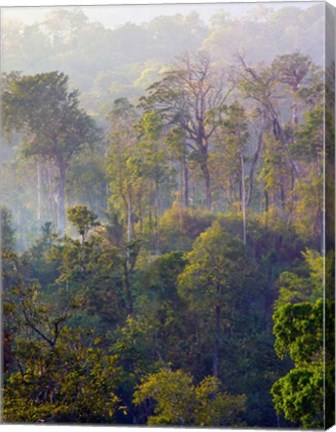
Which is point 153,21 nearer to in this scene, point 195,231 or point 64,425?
point 195,231

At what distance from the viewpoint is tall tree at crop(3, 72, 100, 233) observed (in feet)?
54.3

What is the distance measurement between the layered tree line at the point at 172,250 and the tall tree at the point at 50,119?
14mm

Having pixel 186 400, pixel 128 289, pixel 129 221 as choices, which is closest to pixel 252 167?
pixel 129 221

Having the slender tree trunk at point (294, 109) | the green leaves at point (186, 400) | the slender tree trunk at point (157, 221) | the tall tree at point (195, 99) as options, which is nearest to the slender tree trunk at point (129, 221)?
the slender tree trunk at point (157, 221)

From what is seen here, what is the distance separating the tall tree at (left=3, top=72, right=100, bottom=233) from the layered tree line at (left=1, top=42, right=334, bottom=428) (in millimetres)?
14

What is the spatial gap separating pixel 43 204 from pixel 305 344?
116 inches

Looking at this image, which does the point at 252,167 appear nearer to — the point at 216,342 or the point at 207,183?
the point at 207,183

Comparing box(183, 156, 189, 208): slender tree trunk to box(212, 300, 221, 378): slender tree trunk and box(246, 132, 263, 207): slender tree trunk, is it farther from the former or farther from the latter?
box(212, 300, 221, 378): slender tree trunk

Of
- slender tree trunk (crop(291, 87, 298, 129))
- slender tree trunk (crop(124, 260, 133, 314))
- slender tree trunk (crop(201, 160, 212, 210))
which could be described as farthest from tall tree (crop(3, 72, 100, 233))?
slender tree trunk (crop(291, 87, 298, 129))

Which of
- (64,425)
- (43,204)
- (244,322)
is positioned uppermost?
(43,204)

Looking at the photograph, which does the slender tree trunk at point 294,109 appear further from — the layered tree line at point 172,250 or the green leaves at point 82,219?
the green leaves at point 82,219

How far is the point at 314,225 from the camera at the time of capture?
15.9m

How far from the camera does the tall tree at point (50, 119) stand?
652 inches

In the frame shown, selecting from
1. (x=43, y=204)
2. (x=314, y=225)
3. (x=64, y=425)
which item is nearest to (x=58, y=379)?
(x=64, y=425)
